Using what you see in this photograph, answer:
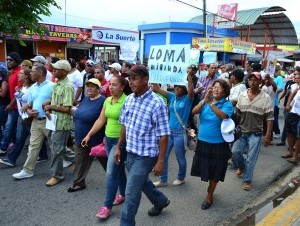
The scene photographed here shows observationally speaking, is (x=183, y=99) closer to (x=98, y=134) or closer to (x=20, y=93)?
(x=98, y=134)

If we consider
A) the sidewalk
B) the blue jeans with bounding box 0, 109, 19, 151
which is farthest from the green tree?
the sidewalk

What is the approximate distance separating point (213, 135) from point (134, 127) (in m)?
1.24

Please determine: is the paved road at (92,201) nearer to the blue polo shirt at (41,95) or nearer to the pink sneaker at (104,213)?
the pink sneaker at (104,213)

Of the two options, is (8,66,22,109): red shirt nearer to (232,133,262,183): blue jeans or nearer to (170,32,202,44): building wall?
(232,133,262,183): blue jeans

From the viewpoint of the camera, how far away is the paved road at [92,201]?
3.65m

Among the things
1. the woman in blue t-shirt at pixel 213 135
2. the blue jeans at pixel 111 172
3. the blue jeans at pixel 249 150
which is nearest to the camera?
the blue jeans at pixel 111 172

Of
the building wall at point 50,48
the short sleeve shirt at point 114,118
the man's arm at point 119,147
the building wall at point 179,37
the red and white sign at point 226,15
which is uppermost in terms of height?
the red and white sign at point 226,15

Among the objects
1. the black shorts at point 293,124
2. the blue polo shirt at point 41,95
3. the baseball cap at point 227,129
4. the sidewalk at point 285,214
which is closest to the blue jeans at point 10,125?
the blue polo shirt at point 41,95

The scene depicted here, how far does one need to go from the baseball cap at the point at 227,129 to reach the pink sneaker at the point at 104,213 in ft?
5.34

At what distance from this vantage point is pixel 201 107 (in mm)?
3904

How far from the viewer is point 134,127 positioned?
305cm

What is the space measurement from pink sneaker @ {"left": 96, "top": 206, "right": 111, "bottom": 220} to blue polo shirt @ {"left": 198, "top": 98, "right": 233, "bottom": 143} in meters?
1.45

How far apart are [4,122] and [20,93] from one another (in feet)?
3.90

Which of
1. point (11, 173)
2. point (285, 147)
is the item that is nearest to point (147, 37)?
point (285, 147)
